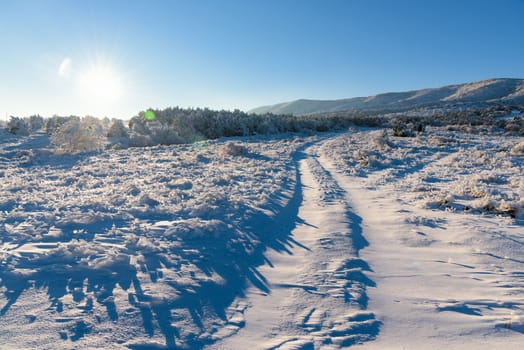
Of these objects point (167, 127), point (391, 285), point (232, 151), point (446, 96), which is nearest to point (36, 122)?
point (167, 127)

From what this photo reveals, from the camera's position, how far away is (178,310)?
11.4 feet

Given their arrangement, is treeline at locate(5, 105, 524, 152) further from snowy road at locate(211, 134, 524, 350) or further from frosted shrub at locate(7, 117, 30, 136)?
snowy road at locate(211, 134, 524, 350)

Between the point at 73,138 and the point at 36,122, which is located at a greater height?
the point at 36,122

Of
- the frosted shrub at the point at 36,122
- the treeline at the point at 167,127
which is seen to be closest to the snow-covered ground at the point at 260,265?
the treeline at the point at 167,127

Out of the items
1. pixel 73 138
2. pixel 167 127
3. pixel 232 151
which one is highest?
pixel 167 127

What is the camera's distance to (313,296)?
3771mm

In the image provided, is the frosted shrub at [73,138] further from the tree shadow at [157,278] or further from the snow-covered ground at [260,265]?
the tree shadow at [157,278]

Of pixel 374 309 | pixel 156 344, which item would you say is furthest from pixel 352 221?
pixel 156 344

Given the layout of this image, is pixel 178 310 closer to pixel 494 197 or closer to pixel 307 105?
pixel 494 197

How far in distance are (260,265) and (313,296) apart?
1120 mm

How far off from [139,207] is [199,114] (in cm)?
2741

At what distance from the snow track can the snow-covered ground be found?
2 centimetres

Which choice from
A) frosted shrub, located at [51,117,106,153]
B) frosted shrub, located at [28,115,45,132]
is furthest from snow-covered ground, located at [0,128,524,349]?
frosted shrub, located at [28,115,45,132]

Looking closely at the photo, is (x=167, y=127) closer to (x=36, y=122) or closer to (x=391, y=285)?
(x=36, y=122)
